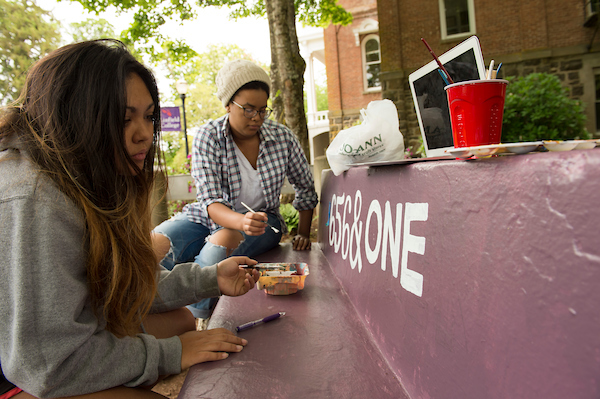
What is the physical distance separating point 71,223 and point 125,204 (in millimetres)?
177

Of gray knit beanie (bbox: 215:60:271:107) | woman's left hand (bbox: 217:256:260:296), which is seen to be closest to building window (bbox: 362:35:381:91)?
gray knit beanie (bbox: 215:60:271:107)

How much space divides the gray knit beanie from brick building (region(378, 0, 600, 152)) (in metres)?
8.56

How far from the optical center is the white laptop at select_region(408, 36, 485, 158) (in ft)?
4.22

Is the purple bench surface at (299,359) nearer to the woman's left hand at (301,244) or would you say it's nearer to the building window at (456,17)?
the woman's left hand at (301,244)

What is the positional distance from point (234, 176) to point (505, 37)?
35.2 feet

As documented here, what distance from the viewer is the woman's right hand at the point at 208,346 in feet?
3.90

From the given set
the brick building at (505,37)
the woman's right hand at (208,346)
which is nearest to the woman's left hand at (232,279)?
the woman's right hand at (208,346)

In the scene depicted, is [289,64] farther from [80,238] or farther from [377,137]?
[80,238]

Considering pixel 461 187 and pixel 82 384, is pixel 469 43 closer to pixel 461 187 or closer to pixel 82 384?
pixel 461 187

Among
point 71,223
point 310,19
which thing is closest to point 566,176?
point 71,223

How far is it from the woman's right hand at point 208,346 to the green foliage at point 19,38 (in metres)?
31.5

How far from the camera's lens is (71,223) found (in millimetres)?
1007

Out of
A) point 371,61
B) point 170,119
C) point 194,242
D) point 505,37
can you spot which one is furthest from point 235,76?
point 371,61

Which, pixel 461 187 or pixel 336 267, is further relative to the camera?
pixel 336 267
